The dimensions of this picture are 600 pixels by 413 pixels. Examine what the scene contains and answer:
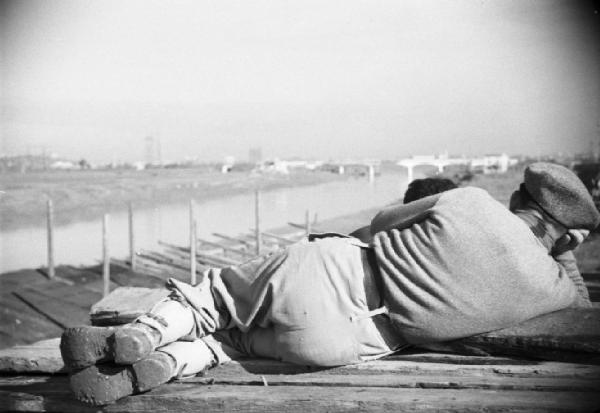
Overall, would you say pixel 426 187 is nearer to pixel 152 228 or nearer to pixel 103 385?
pixel 103 385

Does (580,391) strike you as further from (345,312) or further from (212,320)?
(212,320)

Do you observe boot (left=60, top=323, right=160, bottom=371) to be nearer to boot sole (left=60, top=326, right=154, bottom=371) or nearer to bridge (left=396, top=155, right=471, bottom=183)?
boot sole (left=60, top=326, right=154, bottom=371)

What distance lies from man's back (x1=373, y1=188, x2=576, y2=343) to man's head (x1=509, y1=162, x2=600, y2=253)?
0.18 meters

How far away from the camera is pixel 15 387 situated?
6.55ft

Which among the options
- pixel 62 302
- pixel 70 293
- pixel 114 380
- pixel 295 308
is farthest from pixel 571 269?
pixel 70 293

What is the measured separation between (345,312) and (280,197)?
108ft

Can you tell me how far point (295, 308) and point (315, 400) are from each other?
258 mm

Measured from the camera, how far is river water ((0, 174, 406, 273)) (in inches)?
561

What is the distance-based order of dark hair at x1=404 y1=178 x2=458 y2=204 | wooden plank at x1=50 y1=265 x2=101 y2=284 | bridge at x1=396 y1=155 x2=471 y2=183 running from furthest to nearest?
1. wooden plank at x1=50 y1=265 x2=101 y2=284
2. bridge at x1=396 y1=155 x2=471 y2=183
3. dark hair at x1=404 y1=178 x2=458 y2=204

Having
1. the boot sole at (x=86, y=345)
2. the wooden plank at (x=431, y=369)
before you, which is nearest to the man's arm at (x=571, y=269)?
the wooden plank at (x=431, y=369)

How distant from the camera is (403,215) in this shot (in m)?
1.97

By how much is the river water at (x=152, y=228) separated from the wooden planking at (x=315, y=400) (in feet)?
36.7

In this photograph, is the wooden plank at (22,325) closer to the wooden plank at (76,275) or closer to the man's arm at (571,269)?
the wooden plank at (76,275)

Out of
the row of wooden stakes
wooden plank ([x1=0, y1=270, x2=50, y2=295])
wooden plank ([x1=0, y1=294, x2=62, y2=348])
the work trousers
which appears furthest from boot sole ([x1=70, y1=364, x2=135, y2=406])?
wooden plank ([x1=0, y1=270, x2=50, y2=295])
